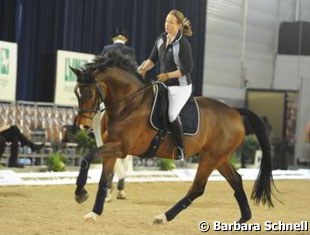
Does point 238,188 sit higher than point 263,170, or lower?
lower

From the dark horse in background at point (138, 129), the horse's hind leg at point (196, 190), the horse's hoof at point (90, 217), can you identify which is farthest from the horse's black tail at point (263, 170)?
the horse's hoof at point (90, 217)

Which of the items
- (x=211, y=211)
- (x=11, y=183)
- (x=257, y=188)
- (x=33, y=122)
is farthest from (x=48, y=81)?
(x=257, y=188)

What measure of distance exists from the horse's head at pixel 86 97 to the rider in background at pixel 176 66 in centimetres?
68

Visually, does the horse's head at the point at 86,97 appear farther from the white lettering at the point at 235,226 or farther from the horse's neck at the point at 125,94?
the white lettering at the point at 235,226

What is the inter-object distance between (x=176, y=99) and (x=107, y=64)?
72cm

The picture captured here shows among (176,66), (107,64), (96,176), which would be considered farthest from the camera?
(96,176)

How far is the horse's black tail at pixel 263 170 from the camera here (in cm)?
682

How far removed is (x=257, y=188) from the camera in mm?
6852

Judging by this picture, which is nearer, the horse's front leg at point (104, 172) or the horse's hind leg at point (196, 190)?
the horse's front leg at point (104, 172)

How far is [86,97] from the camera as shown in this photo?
5.86 m

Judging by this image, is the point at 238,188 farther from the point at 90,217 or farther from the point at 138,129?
the point at 90,217

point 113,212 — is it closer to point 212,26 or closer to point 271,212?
point 271,212

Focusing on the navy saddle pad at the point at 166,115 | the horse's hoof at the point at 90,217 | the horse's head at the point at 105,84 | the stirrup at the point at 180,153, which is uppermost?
the horse's head at the point at 105,84

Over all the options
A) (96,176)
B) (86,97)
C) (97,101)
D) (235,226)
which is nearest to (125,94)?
(97,101)
